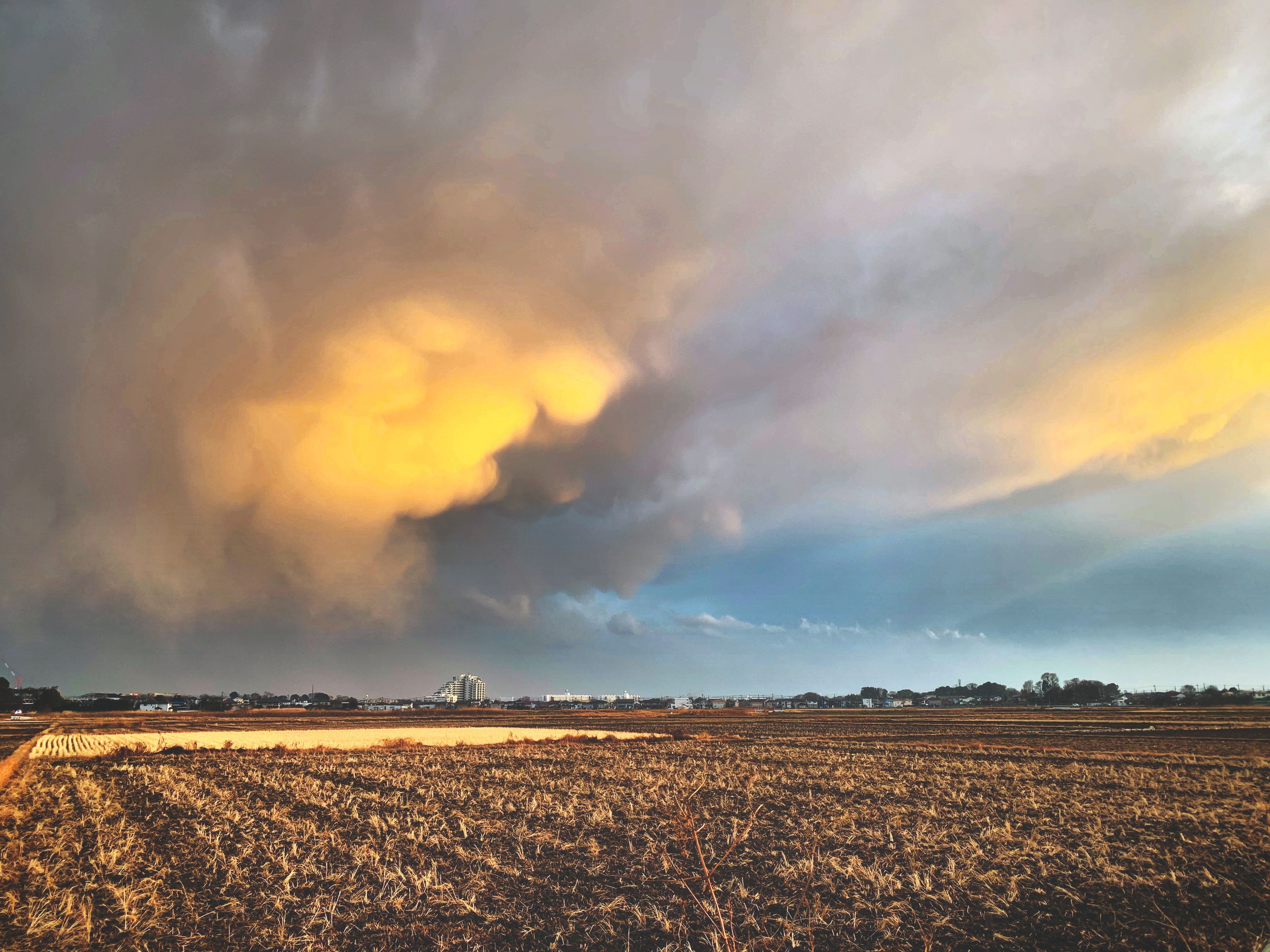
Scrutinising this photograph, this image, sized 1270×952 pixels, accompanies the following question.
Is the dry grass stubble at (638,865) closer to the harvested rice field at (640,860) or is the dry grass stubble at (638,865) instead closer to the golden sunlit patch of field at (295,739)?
the harvested rice field at (640,860)

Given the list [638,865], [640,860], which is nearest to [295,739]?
[640,860]

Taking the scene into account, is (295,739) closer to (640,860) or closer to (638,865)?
(640,860)

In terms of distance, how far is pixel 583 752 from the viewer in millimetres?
44219

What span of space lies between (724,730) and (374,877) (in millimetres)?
79489

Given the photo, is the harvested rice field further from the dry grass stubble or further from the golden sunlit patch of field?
the golden sunlit patch of field

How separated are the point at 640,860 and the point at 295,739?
58.8 metres

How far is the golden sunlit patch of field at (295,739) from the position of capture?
51.0 meters

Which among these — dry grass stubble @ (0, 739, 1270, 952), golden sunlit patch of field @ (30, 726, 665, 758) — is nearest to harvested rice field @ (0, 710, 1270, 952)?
dry grass stubble @ (0, 739, 1270, 952)

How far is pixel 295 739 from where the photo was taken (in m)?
60.6

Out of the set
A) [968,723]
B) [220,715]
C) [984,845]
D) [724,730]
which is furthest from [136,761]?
[220,715]

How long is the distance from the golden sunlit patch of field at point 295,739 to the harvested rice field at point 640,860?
2283cm

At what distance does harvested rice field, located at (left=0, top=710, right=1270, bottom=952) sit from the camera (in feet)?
33.0

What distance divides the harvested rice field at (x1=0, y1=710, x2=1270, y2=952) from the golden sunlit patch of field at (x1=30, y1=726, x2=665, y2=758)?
74.9 feet

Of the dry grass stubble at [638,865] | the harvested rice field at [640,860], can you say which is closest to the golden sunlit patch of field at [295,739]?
the harvested rice field at [640,860]
